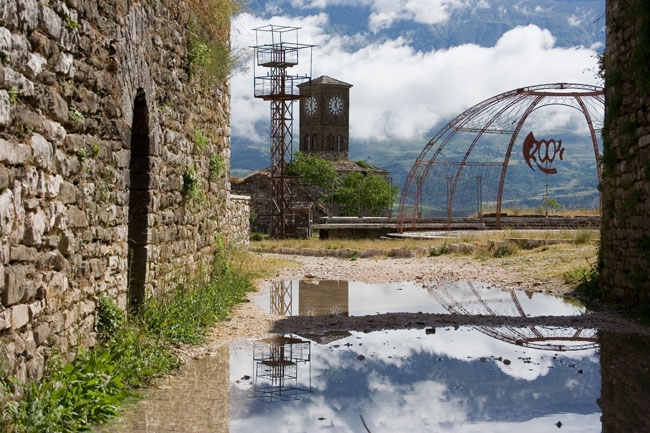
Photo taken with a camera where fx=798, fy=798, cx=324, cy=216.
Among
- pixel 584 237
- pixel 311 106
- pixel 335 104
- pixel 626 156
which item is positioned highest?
pixel 335 104

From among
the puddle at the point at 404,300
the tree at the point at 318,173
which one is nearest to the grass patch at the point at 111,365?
the puddle at the point at 404,300

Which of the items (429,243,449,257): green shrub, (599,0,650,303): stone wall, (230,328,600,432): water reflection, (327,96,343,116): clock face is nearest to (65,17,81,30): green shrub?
(230,328,600,432): water reflection

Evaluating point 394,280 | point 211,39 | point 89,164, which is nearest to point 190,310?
point 89,164

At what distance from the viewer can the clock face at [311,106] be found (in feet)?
219

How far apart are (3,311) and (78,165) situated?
1.43 metres

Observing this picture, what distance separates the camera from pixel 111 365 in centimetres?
464

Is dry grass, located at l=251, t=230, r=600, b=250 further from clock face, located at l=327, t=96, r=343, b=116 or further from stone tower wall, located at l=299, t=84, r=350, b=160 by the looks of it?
clock face, located at l=327, t=96, r=343, b=116

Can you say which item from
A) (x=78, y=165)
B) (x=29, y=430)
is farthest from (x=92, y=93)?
(x=29, y=430)

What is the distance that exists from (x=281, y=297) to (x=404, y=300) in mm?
1478

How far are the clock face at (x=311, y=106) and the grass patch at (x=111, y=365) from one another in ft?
195

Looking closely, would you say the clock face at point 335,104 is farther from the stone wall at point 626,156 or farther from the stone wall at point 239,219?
the stone wall at point 626,156

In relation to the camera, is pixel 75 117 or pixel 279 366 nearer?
pixel 75 117

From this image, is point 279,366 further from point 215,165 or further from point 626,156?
point 626,156

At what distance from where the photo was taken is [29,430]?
11.3 ft
